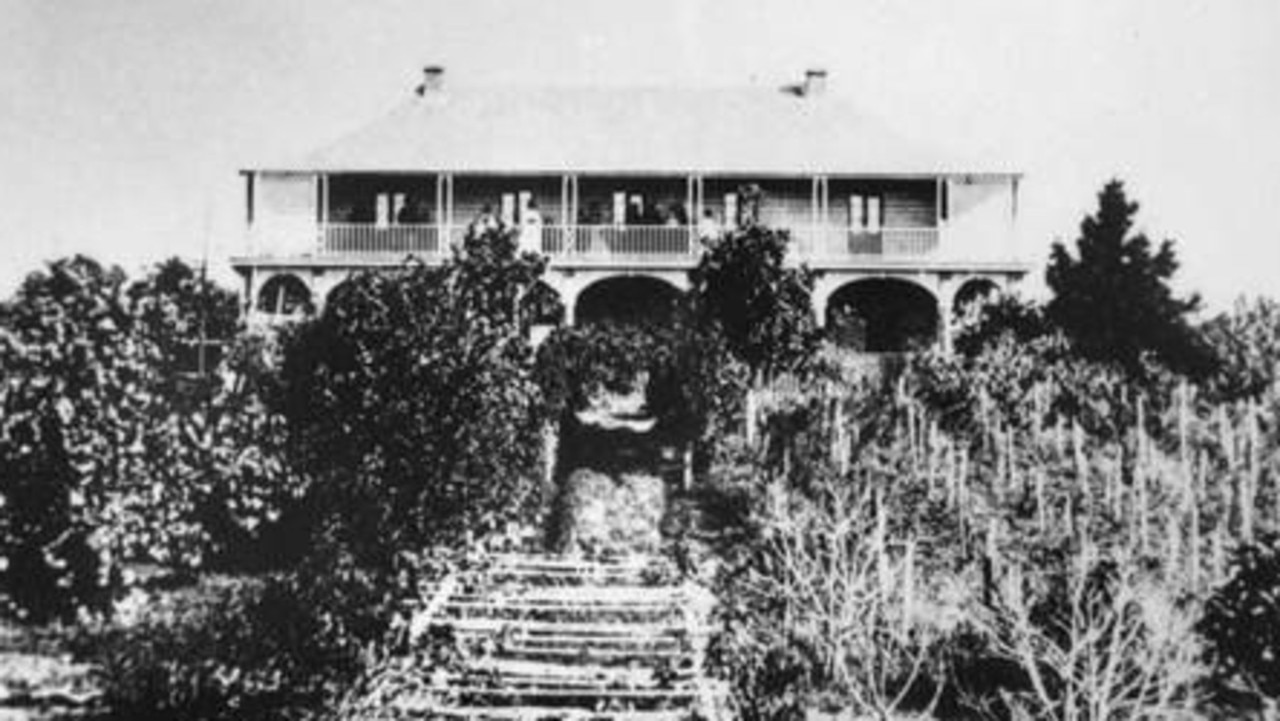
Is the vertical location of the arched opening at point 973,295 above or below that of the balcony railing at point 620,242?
below

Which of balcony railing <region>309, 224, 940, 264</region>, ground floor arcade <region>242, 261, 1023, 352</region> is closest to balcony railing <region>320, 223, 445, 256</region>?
balcony railing <region>309, 224, 940, 264</region>

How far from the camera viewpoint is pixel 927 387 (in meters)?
20.8

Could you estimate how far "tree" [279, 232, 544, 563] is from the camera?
15.6 metres

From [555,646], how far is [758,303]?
7.67m

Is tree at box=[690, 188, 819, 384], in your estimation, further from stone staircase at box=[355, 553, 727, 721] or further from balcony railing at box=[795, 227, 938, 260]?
balcony railing at box=[795, 227, 938, 260]

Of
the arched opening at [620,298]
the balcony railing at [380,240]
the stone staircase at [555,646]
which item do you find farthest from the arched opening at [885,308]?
the stone staircase at [555,646]

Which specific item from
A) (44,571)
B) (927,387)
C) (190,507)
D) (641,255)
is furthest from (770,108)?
(44,571)

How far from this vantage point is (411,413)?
51.6 feet

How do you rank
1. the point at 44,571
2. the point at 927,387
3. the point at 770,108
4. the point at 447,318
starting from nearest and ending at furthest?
the point at 44,571 → the point at 447,318 → the point at 927,387 → the point at 770,108

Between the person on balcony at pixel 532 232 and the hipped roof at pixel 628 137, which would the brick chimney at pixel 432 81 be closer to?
the hipped roof at pixel 628 137

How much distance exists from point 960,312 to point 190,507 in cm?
1810

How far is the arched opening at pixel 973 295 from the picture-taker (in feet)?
85.0

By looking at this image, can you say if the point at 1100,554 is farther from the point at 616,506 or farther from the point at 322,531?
the point at 322,531

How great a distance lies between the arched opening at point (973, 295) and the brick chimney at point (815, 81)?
21.3ft
